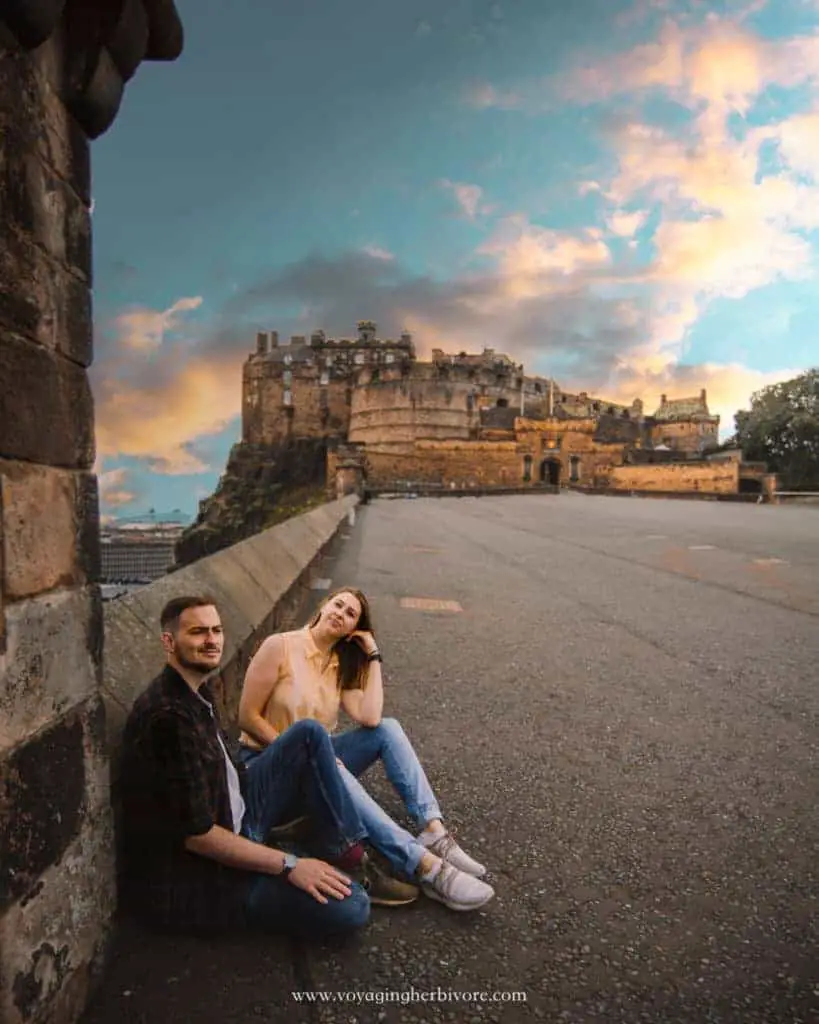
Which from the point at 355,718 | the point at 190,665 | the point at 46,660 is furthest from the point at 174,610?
the point at 355,718

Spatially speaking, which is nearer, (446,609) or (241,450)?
(446,609)

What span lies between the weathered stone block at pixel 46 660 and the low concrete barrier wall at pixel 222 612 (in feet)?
0.91

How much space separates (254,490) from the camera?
187ft

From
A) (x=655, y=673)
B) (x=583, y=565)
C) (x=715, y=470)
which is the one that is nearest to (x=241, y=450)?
(x=715, y=470)

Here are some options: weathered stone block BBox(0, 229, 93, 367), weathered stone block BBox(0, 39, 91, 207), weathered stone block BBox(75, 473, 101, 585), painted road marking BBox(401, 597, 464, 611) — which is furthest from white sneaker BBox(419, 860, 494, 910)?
painted road marking BBox(401, 597, 464, 611)

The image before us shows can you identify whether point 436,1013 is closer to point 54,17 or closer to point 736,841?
point 736,841

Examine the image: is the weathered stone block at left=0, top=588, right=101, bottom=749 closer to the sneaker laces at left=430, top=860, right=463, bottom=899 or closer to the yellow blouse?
the yellow blouse

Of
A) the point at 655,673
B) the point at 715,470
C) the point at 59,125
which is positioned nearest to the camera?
the point at 59,125

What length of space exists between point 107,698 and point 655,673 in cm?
362

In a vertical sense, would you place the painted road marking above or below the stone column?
below

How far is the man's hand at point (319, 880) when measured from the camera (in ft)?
6.62

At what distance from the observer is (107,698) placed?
2.12 metres

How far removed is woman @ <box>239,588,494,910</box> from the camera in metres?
A: 2.35

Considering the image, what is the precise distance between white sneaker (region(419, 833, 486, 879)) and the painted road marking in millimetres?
4283
